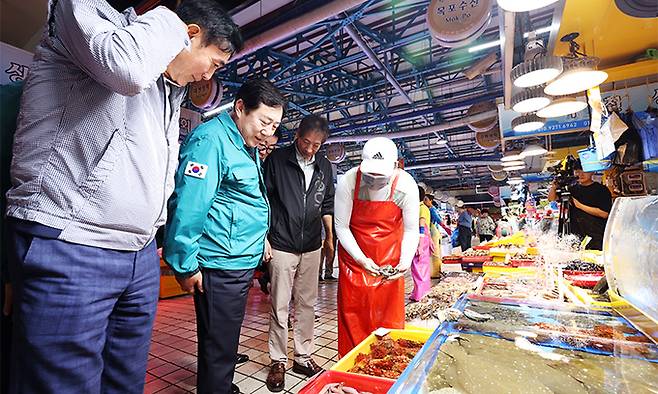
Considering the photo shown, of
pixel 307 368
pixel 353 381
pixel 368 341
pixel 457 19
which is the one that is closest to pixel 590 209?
pixel 457 19

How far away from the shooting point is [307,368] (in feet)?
8.87

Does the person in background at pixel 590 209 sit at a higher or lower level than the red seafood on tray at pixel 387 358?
higher

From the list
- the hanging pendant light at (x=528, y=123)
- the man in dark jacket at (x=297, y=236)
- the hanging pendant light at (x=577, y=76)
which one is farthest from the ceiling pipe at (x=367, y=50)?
the man in dark jacket at (x=297, y=236)

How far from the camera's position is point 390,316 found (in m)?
2.27

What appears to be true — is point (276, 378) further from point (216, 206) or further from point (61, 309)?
point (61, 309)

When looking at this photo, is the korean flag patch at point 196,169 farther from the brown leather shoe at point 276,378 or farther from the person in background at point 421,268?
the person in background at point 421,268

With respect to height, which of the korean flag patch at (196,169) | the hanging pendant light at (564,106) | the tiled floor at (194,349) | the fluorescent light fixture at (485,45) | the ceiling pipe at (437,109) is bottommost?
the tiled floor at (194,349)

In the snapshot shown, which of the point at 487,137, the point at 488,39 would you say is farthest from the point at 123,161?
the point at 487,137

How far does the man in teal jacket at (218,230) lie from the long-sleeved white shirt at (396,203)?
69 cm

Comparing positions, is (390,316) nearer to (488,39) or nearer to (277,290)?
(277,290)

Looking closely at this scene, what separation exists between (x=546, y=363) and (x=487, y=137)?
29.5 feet

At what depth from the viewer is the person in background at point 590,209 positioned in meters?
4.20

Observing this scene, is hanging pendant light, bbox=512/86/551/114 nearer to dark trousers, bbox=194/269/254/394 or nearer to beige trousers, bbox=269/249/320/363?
beige trousers, bbox=269/249/320/363

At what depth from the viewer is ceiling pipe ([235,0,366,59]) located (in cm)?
407
